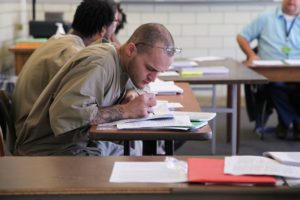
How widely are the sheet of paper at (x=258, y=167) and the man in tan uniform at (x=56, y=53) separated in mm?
1260

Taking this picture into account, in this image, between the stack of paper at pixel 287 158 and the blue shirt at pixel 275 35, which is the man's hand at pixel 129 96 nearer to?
the stack of paper at pixel 287 158

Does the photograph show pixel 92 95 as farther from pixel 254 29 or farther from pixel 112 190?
pixel 254 29

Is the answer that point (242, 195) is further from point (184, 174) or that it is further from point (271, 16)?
point (271, 16)

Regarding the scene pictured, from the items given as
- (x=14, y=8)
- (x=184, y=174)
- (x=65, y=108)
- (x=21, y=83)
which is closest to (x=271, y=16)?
(x=14, y=8)

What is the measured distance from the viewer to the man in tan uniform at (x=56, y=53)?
2.64m

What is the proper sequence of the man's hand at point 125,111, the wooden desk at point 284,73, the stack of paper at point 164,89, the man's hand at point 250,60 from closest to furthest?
the man's hand at point 125,111 < the stack of paper at point 164,89 < the wooden desk at point 284,73 < the man's hand at point 250,60

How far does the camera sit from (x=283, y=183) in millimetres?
1417

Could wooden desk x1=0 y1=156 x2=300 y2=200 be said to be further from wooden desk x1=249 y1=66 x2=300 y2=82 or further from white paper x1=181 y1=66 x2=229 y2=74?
wooden desk x1=249 y1=66 x2=300 y2=82

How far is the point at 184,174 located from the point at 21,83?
4.65ft

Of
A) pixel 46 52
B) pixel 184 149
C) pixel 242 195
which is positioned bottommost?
pixel 184 149

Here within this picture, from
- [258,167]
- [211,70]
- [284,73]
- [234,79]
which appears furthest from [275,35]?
[258,167]

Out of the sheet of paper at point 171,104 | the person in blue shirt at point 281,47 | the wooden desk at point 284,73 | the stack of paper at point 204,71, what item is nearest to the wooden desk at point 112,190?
the sheet of paper at point 171,104

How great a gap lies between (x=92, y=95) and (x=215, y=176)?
0.86 metres

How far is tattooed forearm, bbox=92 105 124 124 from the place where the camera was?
7.13 feet
